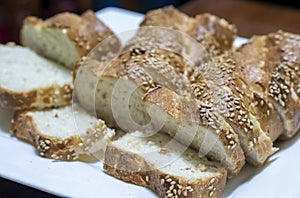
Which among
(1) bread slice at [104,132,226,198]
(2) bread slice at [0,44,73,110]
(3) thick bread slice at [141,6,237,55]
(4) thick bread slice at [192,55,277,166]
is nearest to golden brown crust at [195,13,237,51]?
(3) thick bread slice at [141,6,237,55]

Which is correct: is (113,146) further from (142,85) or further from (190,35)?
(190,35)

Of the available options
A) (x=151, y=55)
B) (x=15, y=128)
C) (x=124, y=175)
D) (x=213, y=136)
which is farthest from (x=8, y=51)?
(x=213, y=136)

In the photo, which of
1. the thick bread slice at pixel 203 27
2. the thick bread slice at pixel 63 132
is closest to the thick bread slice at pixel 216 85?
the thick bread slice at pixel 203 27

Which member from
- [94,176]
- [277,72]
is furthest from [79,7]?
[94,176]

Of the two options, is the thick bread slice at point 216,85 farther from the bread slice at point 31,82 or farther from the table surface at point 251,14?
the table surface at point 251,14

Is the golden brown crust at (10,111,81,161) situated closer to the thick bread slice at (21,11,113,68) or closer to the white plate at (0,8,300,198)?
the white plate at (0,8,300,198)

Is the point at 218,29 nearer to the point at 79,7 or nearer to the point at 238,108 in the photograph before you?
the point at 238,108
